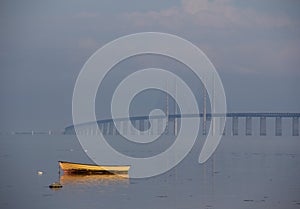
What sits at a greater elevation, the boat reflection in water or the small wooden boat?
the small wooden boat

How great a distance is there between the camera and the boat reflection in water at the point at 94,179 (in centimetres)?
5458

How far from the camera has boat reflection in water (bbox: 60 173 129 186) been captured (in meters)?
54.6

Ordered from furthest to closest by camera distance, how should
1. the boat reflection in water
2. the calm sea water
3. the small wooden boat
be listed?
the small wooden boat
the boat reflection in water
the calm sea water

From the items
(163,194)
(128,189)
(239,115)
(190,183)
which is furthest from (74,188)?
(239,115)

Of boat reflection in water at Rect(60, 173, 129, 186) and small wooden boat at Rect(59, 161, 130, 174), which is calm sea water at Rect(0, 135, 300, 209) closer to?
boat reflection in water at Rect(60, 173, 129, 186)

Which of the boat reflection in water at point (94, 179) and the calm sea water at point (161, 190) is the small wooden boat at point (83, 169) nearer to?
the boat reflection in water at point (94, 179)

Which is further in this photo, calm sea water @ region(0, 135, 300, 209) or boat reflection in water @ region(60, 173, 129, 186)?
boat reflection in water @ region(60, 173, 129, 186)

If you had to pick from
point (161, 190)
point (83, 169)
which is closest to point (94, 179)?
point (83, 169)

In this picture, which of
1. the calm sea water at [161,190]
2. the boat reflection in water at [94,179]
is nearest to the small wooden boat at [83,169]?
the boat reflection in water at [94,179]

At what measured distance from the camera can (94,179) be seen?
5756cm

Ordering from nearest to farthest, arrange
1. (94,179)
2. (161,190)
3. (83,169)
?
(161,190) → (94,179) → (83,169)

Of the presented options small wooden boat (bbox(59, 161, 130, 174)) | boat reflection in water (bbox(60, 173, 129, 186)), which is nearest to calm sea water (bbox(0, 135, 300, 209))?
boat reflection in water (bbox(60, 173, 129, 186))

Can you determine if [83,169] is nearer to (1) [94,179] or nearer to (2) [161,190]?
(1) [94,179]

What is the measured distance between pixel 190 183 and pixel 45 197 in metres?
16.0
